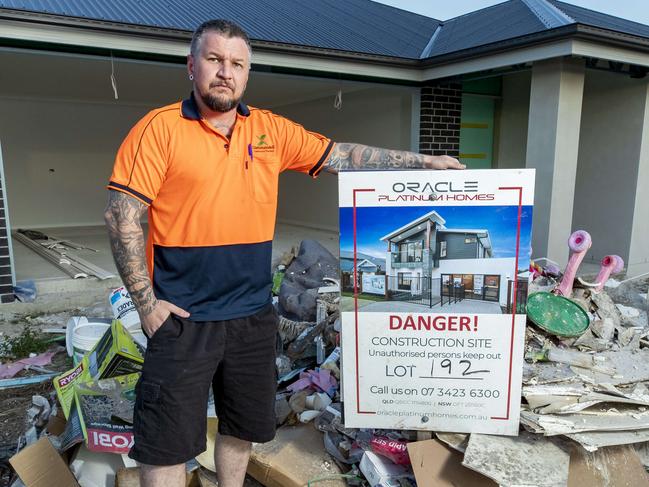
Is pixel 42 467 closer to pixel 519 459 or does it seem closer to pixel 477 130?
pixel 519 459

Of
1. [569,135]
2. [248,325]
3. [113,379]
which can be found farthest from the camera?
[569,135]

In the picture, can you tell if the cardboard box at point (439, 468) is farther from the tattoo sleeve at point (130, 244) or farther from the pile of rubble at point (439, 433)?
the tattoo sleeve at point (130, 244)

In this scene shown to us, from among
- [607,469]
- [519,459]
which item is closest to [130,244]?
[519,459]

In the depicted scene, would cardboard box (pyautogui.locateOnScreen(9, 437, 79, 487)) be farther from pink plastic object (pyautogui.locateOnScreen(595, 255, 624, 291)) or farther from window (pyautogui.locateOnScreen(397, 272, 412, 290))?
pink plastic object (pyautogui.locateOnScreen(595, 255, 624, 291))

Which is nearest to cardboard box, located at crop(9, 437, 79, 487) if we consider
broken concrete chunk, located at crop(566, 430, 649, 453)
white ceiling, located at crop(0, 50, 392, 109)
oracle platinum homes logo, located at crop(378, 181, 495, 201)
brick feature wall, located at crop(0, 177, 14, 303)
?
oracle platinum homes logo, located at crop(378, 181, 495, 201)

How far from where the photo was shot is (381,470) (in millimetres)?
2381

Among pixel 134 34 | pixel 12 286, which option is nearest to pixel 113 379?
pixel 12 286

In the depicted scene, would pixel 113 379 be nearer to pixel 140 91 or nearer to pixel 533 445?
pixel 533 445

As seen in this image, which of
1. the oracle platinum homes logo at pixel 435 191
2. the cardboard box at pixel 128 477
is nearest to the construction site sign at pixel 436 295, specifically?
the oracle platinum homes logo at pixel 435 191

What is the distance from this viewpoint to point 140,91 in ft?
33.0

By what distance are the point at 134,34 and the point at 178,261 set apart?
4.06m

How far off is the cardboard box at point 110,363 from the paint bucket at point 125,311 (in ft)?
2.71

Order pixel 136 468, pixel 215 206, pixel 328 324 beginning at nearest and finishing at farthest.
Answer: pixel 215 206
pixel 136 468
pixel 328 324

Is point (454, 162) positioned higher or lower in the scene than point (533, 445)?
higher
